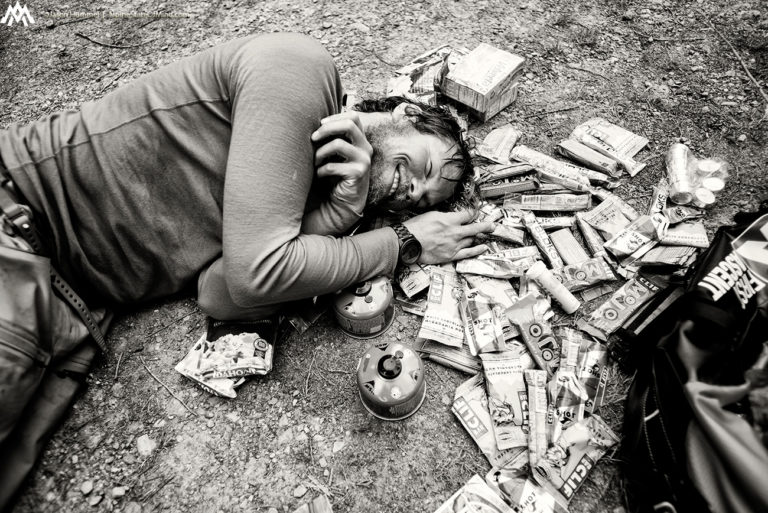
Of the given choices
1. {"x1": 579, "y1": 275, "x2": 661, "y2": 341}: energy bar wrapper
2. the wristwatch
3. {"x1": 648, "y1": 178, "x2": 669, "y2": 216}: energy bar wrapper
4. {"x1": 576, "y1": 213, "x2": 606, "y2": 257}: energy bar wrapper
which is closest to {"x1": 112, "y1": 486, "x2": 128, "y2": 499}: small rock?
the wristwatch

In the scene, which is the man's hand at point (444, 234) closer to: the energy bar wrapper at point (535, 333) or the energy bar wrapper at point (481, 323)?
the energy bar wrapper at point (481, 323)

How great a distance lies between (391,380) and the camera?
2.02 metres

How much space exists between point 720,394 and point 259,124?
1.90 m

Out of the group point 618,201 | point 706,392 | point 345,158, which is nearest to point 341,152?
point 345,158

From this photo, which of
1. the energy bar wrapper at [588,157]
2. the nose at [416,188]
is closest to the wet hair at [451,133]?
the nose at [416,188]

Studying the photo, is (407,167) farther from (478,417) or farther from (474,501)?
(474,501)

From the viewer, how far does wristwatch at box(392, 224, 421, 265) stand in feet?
7.68

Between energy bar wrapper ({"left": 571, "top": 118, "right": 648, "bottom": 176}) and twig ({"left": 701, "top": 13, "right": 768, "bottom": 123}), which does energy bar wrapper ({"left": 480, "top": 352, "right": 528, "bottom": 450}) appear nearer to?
energy bar wrapper ({"left": 571, "top": 118, "right": 648, "bottom": 176})

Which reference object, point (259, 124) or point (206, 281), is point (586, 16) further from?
point (206, 281)

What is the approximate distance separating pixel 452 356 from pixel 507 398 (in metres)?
0.32

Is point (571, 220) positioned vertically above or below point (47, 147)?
below

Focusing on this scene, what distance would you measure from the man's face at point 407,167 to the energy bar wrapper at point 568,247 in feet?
2.25

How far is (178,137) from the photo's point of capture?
1956 millimetres

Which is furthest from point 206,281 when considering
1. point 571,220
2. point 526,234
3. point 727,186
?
point 727,186
